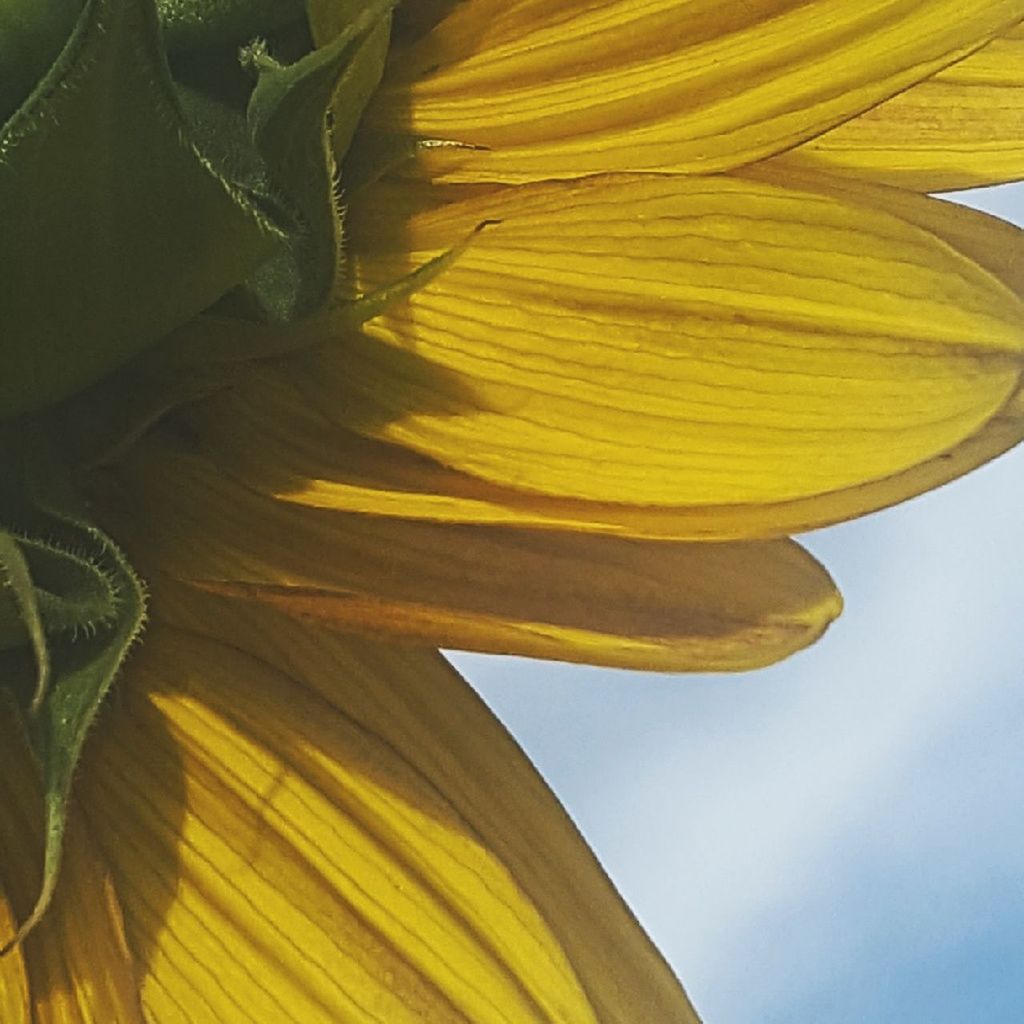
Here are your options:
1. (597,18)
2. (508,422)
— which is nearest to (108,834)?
(508,422)

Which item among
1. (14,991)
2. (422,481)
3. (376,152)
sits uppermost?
(376,152)

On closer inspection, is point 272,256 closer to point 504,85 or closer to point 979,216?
point 504,85

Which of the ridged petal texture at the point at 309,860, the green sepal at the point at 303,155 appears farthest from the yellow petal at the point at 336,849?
the green sepal at the point at 303,155

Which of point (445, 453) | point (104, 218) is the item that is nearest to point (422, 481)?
point (445, 453)

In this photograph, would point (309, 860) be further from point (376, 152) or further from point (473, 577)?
point (376, 152)

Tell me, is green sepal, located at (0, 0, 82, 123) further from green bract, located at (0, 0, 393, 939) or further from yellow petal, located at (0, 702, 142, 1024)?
yellow petal, located at (0, 702, 142, 1024)

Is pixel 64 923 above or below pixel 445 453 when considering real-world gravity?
below

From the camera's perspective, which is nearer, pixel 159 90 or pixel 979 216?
pixel 159 90
